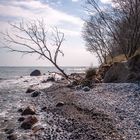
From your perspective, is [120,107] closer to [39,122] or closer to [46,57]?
[39,122]

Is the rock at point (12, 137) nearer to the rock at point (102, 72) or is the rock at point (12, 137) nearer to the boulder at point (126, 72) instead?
the boulder at point (126, 72)

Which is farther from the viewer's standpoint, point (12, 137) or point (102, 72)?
point (102, 72)

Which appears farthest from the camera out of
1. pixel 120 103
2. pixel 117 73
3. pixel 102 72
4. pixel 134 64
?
pixel 102 72

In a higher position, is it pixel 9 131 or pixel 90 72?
pixel 90 72

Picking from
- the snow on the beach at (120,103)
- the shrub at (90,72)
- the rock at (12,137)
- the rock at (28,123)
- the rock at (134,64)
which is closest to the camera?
the snow on the beach at (120,103)

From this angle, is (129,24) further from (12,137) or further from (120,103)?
(12,137)

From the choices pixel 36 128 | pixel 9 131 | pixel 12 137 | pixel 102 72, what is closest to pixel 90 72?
pixel 102 72

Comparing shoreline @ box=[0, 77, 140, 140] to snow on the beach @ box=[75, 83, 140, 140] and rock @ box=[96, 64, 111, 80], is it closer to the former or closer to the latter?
snow on the beach @ box=[75, 83, 140, 140]

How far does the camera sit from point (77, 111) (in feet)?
49.9

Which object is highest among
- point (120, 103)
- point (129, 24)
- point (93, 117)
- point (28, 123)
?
point (129, 24)

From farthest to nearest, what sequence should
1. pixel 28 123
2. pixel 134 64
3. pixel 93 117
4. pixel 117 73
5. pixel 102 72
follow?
pixel 102 72 → pixel 117 73 → pixel 134 64 → pixel 28 123 → pixel 93 117

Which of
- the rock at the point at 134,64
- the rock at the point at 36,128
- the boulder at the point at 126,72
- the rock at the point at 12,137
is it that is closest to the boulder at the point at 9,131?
the rock at the point at 12,137

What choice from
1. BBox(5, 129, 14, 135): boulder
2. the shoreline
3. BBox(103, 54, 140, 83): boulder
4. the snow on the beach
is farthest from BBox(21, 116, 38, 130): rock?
BBox(103, 54, 140, 83): boulder

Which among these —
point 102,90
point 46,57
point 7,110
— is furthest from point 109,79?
point 7,110
